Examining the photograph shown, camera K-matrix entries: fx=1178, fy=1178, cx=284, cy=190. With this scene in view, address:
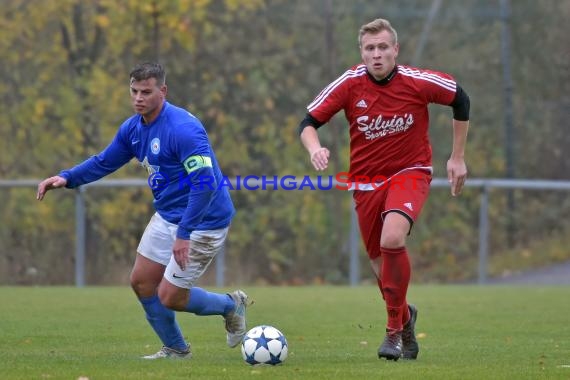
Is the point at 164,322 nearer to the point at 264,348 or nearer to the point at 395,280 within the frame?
the point at 264,348

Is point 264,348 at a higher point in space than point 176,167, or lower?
lower

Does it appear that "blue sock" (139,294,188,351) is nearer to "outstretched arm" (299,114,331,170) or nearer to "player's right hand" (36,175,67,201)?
"player's right hand" (36,175,67,201)

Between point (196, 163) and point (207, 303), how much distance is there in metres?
1.18

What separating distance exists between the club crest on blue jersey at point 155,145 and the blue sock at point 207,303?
1018 mm

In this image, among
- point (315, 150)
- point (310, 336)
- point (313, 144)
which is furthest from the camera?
point (310, 336)

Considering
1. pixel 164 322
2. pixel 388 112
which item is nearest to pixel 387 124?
pixel 388 112

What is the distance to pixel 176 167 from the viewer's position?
317 inches

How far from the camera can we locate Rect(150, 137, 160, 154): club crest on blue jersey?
802cm

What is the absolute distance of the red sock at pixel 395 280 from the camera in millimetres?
7844

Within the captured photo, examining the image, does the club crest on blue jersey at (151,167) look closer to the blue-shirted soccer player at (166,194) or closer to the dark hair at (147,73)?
the blue-shirted soccer player at (166,194)

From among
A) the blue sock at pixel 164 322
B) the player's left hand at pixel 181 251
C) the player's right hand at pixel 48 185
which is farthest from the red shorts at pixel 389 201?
the player's right hand at pixel 48 185

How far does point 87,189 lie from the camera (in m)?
18.5

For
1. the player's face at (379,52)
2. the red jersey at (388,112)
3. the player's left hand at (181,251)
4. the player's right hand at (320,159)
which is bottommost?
the player's left hand at (181,251)

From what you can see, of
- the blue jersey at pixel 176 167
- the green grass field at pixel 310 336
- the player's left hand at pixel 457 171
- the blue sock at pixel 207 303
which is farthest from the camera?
the blue sock at pixel 207 303
